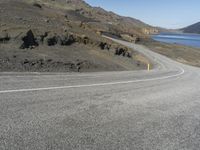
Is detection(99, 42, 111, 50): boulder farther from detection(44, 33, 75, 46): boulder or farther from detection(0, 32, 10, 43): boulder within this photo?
detection(0, 32, 10, 43): boulder

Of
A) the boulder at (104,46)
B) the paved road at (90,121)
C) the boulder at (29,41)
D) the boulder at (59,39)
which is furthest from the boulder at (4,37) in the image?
the paved road at (90,121)

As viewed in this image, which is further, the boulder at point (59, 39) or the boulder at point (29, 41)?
the boulder at point (59, 39)

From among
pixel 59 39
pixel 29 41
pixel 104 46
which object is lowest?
pixel 104 46

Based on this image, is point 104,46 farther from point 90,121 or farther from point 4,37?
point 90,121

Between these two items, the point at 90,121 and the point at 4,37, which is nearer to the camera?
the point at 90,121

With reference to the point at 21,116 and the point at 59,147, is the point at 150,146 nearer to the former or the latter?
the point at 59,147

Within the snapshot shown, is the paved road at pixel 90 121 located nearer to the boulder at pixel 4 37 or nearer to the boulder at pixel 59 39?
the boulder at pixel 4 37

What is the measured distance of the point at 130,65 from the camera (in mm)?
36656

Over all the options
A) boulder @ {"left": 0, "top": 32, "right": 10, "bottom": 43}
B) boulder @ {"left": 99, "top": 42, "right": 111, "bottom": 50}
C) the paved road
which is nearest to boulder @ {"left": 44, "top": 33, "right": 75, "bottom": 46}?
boulder @ {"left": 0, "top": 32, "right": 10, "bottom": 43}

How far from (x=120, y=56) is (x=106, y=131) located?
113 feet

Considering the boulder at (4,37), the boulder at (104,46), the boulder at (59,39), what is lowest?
the boulder at (104,46)

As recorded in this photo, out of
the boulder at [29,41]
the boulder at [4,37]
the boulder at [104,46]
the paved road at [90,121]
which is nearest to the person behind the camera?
the paved road at [90,121]

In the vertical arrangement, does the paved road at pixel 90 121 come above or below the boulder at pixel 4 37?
below

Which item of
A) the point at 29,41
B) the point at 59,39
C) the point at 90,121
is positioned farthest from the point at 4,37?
the point at 90,121
